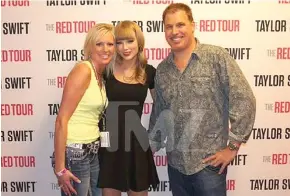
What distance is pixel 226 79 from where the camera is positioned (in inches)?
65.4

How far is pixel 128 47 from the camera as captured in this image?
6.29ft

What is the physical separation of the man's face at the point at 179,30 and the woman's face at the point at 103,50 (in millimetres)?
315

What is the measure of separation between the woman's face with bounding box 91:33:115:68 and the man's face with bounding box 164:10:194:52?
0.32 metres

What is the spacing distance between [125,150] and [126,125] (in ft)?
0.48

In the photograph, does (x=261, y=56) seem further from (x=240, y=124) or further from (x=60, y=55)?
(x=60, y=55)

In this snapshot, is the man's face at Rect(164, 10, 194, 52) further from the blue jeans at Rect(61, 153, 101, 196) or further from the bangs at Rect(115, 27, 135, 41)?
the blue jeans at Rect(61, 153, 101, 196)

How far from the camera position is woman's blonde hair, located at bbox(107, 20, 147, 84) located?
1914 mm

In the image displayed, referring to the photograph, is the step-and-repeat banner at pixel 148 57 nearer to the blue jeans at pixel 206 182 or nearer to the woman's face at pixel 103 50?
the woman's face at pixel 103 50

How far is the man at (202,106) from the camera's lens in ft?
5.45

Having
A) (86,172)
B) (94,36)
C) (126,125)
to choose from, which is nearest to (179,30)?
(94,36)

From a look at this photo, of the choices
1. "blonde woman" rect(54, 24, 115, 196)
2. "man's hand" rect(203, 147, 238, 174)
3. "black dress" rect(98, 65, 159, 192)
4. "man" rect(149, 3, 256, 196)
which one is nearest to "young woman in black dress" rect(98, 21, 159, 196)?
"black dress" rect(98, 65, 159, 192)

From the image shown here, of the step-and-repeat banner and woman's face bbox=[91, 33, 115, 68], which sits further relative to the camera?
the step-and-repeat banner

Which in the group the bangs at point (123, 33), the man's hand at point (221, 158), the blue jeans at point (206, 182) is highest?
the bangs at point (123, 33)

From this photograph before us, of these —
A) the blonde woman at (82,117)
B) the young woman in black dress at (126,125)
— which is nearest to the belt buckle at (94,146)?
the blonde woman at (82,117)
